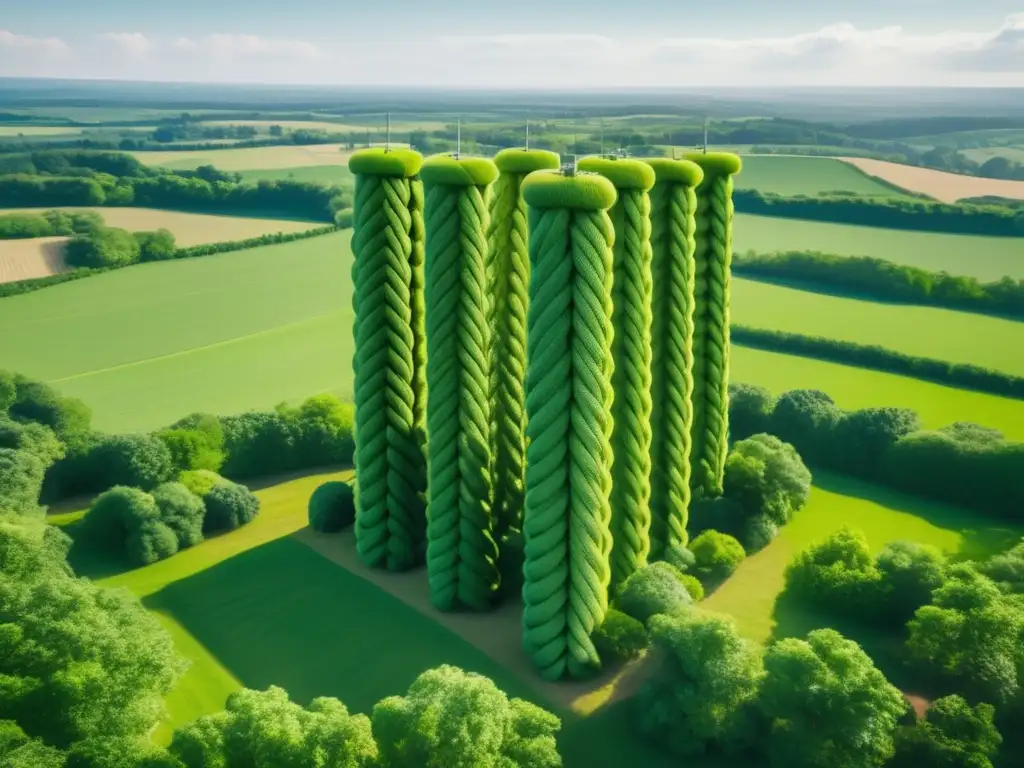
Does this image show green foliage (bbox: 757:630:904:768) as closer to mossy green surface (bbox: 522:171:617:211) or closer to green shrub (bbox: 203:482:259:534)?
mossy green surface (bbox: 522:171:617:211)

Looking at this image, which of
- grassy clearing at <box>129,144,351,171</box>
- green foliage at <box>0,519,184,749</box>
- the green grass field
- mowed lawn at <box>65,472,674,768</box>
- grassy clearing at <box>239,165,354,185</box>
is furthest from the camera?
grassy clearing at <box>129,144,351,171</box>

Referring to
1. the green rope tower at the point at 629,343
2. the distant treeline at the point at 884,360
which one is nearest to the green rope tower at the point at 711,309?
the green rope tower at the point at 629,343

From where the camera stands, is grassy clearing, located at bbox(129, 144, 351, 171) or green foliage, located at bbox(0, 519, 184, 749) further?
grassy clearing, located at bbox(129, 144, 351, 171)

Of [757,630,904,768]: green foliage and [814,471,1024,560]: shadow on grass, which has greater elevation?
[757,630,904,768]: green foliage

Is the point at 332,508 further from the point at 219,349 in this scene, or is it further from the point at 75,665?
the point at 219,349

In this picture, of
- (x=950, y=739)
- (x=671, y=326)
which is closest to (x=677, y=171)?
(x=671, y=326)

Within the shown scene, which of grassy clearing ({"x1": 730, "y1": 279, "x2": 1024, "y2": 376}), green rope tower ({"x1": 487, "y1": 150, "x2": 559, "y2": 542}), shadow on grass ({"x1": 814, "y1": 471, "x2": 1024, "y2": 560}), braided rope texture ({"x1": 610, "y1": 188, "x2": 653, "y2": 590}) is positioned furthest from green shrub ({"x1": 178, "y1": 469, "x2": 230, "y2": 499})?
grassy clearing ({"x1": 730, "y1": 279, "x2": 1024, "y2": 376})

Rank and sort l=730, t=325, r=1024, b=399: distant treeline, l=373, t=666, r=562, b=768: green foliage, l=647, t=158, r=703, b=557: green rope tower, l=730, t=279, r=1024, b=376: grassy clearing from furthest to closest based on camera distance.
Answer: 1. l=730, t=279, r=1024, b=376: grassy clearing
2. l=730, t=325, r=1024, b=399: distant treeline
3. l=647, t=158, r=703, b=557: green rope tower
4. l=373, t=666, r=562, b=768: green foliage
